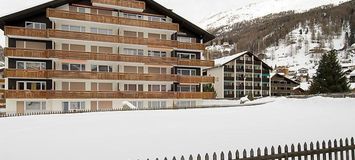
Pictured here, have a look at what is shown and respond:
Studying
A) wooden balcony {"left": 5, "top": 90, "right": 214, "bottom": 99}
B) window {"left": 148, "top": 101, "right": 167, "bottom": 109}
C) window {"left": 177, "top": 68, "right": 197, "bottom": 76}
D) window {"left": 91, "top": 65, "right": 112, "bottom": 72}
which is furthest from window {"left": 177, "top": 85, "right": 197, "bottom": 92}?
window {"left": 91, "top": 65, "right": 112, "bottom": 72}

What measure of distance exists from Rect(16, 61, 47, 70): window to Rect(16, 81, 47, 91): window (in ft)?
5.77

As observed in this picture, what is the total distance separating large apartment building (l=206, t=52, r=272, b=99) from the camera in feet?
293

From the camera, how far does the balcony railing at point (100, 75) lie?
38.3 metres

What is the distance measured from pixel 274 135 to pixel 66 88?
3102 cm

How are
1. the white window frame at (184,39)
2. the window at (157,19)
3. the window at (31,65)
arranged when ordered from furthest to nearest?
the white window frame at (184,39), the window at (157,19), the window at (31,65)

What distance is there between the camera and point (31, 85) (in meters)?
40.0

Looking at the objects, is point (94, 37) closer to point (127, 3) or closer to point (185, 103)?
point (127, 3)

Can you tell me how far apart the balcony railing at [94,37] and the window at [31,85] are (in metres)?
5.37

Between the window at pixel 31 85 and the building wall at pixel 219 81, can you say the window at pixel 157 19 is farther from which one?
the building wall at pixel 219 81

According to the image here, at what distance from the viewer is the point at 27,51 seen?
38.9 meters

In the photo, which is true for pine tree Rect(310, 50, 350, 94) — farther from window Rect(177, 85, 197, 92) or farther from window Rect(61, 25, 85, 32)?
window Rect(61, 25, 85, 32)

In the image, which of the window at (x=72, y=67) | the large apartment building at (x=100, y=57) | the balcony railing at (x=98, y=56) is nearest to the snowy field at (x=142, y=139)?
the large apartment building at (x=100, y=57)

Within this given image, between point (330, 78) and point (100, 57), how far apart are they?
125 ft

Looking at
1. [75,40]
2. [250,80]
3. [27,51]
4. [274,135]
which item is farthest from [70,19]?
[250,80]
